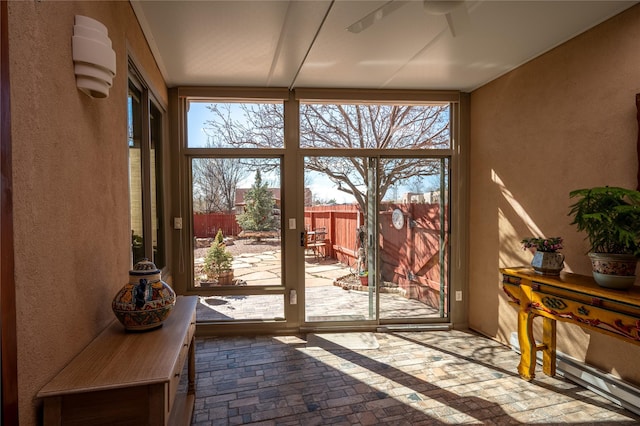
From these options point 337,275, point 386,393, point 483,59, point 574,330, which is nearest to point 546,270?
point 574,330

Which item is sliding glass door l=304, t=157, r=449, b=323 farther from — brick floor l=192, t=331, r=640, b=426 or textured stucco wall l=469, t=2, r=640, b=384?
brick floor l=192, t=331, r=640, b=426

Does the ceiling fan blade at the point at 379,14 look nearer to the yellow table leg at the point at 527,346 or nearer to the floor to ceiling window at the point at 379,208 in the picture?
the floor to ceiling window at the point at 379,208

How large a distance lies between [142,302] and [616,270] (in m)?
2.62

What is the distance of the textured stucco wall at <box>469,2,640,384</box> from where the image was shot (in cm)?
234

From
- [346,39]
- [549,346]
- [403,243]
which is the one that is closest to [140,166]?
[346,39]

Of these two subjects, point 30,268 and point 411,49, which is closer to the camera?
point 30,268

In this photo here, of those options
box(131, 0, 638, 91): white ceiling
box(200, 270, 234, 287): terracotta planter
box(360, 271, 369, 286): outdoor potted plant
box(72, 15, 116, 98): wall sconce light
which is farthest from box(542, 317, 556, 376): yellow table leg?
box(72, 15, 116, 98): wall sconce light

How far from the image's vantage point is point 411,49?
2.79 metres

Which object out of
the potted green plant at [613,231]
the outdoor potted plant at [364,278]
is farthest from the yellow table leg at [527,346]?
the outdoor potted plant at [364,278]

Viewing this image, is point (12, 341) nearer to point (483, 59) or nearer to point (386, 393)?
point (386, 393)

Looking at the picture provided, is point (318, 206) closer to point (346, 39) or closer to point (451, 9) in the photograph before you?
point (346, 39)

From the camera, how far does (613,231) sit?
2109 millimetres

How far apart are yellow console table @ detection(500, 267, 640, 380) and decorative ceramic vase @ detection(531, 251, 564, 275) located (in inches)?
1.6

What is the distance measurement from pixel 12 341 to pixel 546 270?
2.96 m
